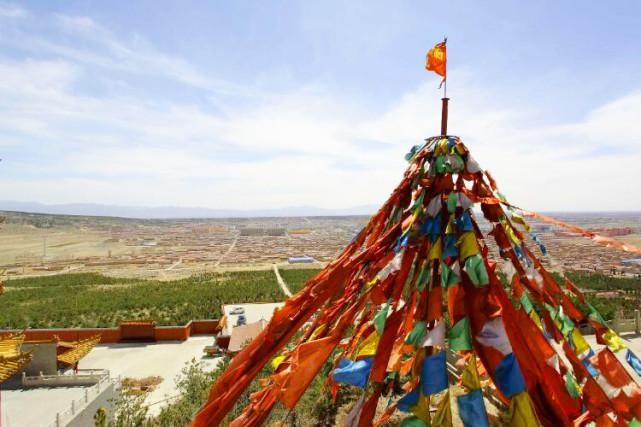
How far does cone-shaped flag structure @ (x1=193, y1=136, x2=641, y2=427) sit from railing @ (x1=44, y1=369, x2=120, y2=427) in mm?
9435

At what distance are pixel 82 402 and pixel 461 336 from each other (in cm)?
1173

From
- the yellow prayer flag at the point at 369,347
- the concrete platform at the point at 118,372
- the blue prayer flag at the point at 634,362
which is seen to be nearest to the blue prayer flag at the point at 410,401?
the yellow prayer flag at the point at 369,347

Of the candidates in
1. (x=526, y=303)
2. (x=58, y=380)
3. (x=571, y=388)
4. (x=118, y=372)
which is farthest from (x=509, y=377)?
(x=118, y=372)

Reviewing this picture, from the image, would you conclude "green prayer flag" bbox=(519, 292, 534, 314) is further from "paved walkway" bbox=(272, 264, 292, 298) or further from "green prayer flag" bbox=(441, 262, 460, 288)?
"paved walkway" bbox=(272, 264, 292, 298)

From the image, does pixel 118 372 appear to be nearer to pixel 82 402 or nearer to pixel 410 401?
pixel 82 402

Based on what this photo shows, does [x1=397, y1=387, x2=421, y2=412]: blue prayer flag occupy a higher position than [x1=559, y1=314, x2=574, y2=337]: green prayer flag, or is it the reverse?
[x1=559, y1=314, x2=574, y2=337]: green prayer flag

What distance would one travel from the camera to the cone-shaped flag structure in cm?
296

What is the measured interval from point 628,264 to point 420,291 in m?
60.6

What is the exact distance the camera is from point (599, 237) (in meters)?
3.48

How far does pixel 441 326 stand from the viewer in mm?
3105

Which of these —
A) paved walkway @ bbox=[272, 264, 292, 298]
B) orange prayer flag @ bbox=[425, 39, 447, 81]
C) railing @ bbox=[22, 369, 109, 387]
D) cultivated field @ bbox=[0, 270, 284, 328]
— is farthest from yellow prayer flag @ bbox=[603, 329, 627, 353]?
paved walkway @ bbox=[272, 264, 292, 298]

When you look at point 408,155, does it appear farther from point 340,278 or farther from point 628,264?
point 628,264

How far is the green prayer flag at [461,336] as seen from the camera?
3.03 metres

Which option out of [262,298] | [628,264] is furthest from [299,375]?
[628,264]
